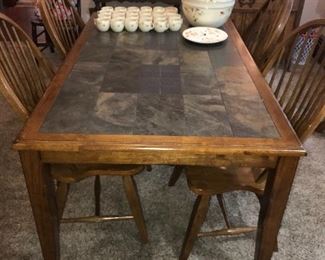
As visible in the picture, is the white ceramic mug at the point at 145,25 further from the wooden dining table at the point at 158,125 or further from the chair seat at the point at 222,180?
the chair seat at the point at 222,180

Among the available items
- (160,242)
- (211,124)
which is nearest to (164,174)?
(160,242)

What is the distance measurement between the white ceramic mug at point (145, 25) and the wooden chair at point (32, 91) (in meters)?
0.51

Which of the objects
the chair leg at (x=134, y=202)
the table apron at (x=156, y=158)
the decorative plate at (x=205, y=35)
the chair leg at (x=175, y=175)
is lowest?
the chair leg at (x=175, y=175)

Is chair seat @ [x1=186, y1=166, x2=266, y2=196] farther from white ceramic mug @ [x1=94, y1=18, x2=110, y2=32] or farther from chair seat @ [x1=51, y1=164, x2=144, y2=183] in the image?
white ceramic mug @ [x1=94, y1=18, x2=110, y2=32]

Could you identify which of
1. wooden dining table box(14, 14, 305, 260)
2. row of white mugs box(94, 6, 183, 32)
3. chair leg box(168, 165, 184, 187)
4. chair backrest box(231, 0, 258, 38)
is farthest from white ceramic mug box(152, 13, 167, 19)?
chair backrest box(231, 0, 258, 38)

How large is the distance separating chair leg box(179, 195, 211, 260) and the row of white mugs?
0.91 metres

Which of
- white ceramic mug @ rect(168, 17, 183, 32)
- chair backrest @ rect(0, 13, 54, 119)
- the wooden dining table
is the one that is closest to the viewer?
the wooden dining table

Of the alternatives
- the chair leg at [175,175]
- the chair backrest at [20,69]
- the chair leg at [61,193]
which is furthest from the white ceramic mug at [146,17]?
the chair leg at [61,193]

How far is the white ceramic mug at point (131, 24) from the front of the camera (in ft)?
5.97

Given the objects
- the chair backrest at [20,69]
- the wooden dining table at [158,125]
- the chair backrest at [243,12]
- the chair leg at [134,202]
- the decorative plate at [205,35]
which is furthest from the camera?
the chair backrest at [243,12]

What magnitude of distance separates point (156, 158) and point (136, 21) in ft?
3.22

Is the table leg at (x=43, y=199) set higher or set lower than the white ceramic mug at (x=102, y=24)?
lower

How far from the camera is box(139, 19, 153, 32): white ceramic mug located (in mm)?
1822

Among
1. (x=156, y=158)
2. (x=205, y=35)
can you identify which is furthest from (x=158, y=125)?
(x=205, y=35)
